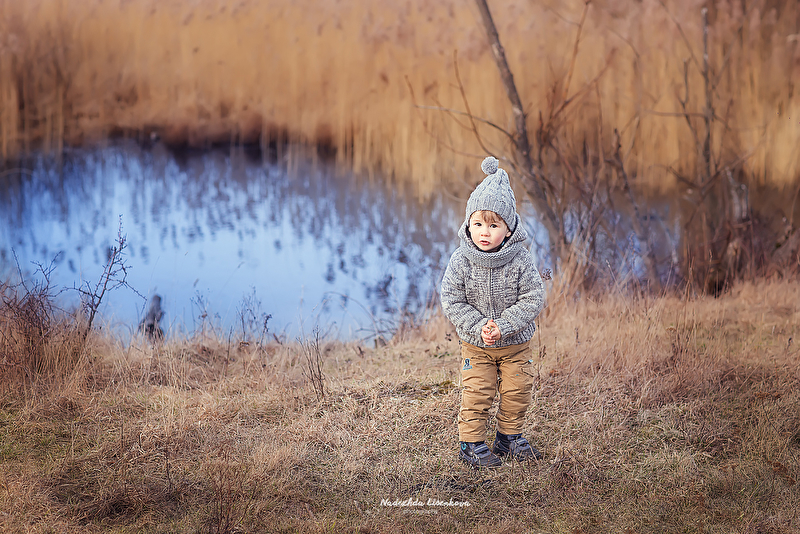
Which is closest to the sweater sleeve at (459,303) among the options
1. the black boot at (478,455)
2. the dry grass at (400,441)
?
the black boot at (478,455)

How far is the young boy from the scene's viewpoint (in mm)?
2945

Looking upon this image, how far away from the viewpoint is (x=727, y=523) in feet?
9.00

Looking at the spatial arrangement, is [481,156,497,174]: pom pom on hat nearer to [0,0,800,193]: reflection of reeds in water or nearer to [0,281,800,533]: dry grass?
[0,281,800,533]: dry grass

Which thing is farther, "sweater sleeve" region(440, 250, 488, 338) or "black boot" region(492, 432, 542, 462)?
"black boot" region(492, 432, 542, 462)

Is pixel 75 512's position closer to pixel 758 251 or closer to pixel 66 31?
pixel 758 251

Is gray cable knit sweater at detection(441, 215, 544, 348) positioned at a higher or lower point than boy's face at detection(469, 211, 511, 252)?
lower

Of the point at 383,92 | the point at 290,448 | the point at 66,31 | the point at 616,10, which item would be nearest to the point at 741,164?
the point at 616,10

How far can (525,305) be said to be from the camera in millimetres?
2953

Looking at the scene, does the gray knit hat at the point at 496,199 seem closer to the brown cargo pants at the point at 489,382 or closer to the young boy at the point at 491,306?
the young boy at the point at 491,306

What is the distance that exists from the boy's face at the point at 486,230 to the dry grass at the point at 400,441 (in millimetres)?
1054

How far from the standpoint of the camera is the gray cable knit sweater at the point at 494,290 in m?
2.96

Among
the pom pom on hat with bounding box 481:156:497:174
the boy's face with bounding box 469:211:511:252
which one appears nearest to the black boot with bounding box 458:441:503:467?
the boy's face with bounding box 469:211:511:252

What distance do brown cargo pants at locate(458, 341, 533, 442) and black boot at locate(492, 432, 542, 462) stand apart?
0.43 feet

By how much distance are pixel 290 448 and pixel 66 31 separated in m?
7.37
